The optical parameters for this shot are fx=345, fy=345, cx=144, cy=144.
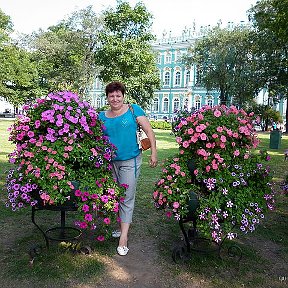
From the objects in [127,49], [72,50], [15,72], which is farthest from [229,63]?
[15,72]

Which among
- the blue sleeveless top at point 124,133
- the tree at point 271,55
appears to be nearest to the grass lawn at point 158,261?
the blue sleeveless top at point 124,133

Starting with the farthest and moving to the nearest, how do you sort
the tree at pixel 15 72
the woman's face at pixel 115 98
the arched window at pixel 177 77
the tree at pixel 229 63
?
the arched window at pixel 177 77 < the tree at pixel 15 72 < the tree at pixel 229 63 < the woman's face at pixel 115 98

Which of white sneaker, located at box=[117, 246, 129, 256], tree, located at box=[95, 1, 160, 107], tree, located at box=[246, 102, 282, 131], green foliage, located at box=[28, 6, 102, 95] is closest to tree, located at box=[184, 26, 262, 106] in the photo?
tree, located at box=[246, 102, 282, 131]

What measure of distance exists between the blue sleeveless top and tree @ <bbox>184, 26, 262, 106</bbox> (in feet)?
91.3

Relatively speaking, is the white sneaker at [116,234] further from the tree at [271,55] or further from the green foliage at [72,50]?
the green foliage at [72,50]

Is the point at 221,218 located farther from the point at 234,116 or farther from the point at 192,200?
the point at 234,116

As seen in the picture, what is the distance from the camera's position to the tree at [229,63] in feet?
99.8

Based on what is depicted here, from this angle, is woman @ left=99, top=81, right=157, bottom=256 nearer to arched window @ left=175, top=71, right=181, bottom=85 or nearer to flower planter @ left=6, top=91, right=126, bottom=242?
flower planter @ left=6, top=91, right=126, bottom=242

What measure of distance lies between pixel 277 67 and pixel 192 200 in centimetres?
2763

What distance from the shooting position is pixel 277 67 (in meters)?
27.8

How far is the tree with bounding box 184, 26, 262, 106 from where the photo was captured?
30414 mm

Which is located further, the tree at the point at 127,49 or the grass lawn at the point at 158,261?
the tree at the point at 127,49

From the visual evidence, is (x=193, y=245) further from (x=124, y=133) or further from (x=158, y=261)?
(x=124, y=133)

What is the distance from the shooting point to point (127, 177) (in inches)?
140
